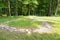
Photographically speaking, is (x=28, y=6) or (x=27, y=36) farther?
(x=28, y=6)

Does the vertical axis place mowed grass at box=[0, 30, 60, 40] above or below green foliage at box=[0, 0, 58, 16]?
below

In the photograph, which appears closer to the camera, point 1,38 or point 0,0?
point 1,38

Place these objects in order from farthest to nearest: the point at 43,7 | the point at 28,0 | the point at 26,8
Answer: the point at 43,7
the point at 26,8
the point at 28,0

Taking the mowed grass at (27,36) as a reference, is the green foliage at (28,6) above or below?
above

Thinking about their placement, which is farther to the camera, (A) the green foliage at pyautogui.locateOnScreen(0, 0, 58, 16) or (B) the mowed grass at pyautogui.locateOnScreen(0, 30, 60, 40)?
(A) the green foliage at pyautogui.locateOnScreen(0, 0, 58, 16)

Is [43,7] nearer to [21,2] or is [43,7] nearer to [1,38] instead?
[21,2]

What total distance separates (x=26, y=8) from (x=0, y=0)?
6978 millimetres

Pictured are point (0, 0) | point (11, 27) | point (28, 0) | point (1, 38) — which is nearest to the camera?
point (1, 38)

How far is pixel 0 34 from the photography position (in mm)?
11547

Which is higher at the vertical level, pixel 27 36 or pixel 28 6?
pixel 28 6

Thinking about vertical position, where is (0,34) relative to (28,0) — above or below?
below

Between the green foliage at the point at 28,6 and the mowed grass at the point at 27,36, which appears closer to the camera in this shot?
the mowed grass at the point at 27,36

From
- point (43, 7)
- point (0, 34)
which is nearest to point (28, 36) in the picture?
point (0, 34)

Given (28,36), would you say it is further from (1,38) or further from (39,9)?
(39,9)
